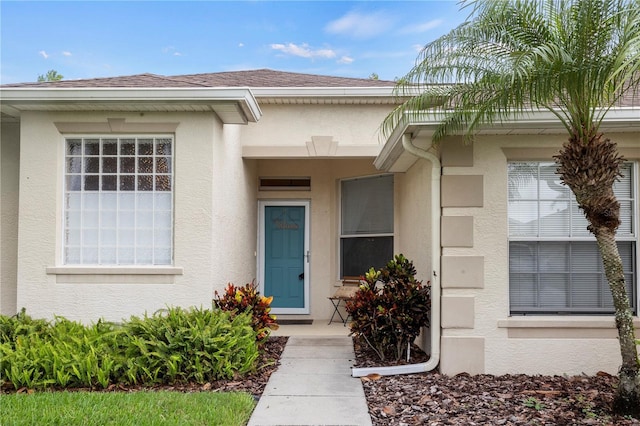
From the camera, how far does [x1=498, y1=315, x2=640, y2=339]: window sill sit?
244 inches

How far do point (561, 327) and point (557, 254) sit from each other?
871mm

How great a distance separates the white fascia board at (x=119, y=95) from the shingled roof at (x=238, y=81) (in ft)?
1.82

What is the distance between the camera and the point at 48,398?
5.15 meters

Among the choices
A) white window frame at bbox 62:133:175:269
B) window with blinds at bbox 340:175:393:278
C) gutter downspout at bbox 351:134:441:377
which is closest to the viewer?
gutter downspout at bbox 351:134:441:377

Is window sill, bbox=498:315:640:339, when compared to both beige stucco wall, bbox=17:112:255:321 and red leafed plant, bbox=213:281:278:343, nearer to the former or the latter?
red leafed plant, bbox=213:281:278:343

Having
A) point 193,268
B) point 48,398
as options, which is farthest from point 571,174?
point 48,398

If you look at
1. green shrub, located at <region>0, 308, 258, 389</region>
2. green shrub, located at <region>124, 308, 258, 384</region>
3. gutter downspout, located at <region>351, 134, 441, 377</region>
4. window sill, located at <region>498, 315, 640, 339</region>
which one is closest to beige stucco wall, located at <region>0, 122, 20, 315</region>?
green shrub, located at <region>0, 308, 258, 389</region>

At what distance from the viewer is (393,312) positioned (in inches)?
262

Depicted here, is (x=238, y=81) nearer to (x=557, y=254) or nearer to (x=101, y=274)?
(x=101, y=274)

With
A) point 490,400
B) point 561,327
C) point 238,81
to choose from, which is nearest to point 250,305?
point 490,400

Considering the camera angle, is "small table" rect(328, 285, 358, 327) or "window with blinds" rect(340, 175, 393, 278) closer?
"small table" rect(328, 285, 358, 327)

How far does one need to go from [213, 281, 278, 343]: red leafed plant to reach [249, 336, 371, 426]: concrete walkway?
1.63 ft

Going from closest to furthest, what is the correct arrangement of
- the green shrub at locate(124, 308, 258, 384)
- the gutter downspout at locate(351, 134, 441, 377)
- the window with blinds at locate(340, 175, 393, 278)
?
the green shrub at locate(124, 308, 258, 384)
the gutter downspout at locate(351, 134, 441, 377)
the window with blinds at locate(340, 175, 393, 278)

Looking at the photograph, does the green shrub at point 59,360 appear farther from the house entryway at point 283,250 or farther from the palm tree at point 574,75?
the house entryway at point 283,250
